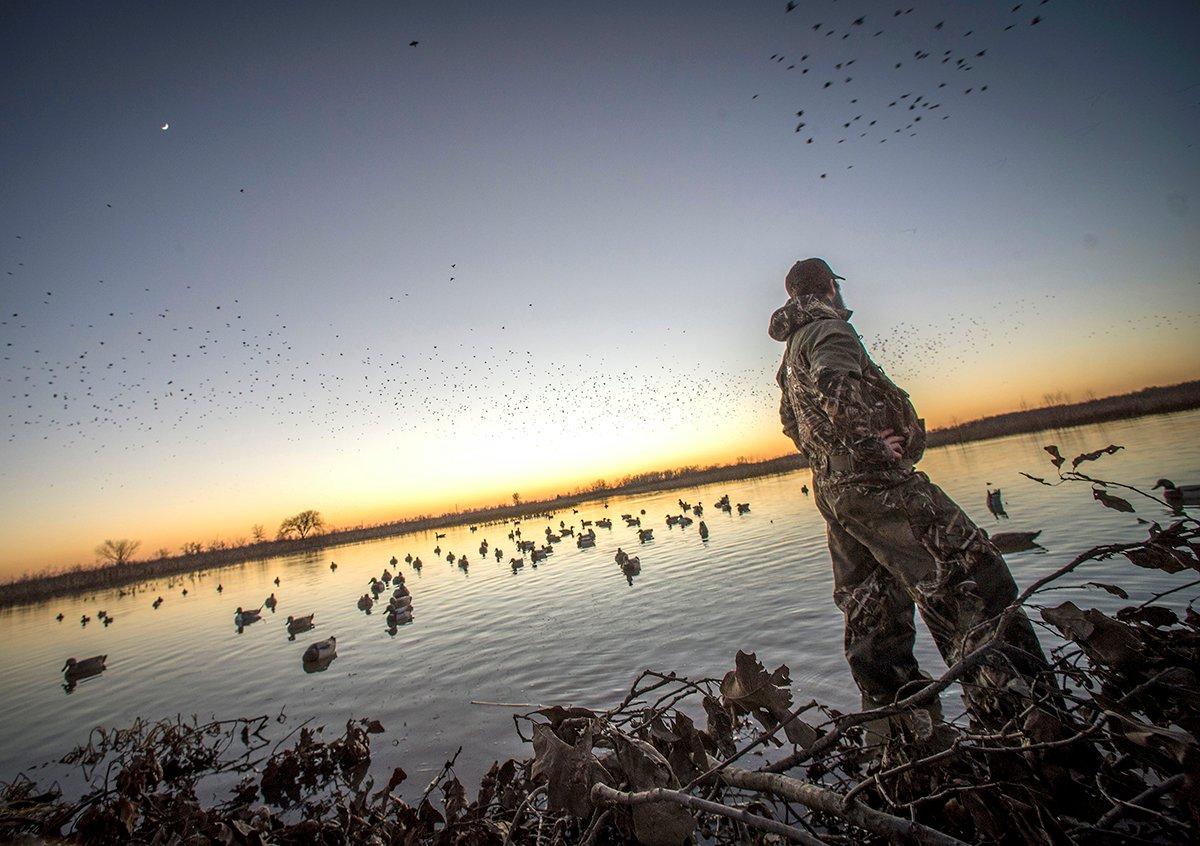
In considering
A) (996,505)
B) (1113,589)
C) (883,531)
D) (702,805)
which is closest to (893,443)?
(883,531)

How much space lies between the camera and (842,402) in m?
3.42

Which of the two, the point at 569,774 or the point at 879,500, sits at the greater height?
the point at 879,500

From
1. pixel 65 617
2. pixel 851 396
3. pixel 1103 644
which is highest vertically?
pixel 851 396

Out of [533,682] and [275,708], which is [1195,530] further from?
[275,708]

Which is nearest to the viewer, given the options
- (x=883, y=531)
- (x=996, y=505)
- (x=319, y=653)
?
(x=883, y=531)

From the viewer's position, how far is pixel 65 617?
1005 inches

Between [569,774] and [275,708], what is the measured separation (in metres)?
6.90

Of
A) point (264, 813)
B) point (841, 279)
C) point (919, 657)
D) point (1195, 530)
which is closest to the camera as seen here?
point (1195, 530)

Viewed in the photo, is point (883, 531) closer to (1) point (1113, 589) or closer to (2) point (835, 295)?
(1) point (1113, 589)

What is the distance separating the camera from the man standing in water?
9.50ft

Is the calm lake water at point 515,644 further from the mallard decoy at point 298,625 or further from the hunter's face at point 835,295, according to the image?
the hunter's face at point 835,295

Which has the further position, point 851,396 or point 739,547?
point 739,547

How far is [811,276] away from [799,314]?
467 millimetres

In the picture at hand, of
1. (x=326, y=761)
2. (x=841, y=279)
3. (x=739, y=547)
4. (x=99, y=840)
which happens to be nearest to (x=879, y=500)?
(x=841, y=279)
